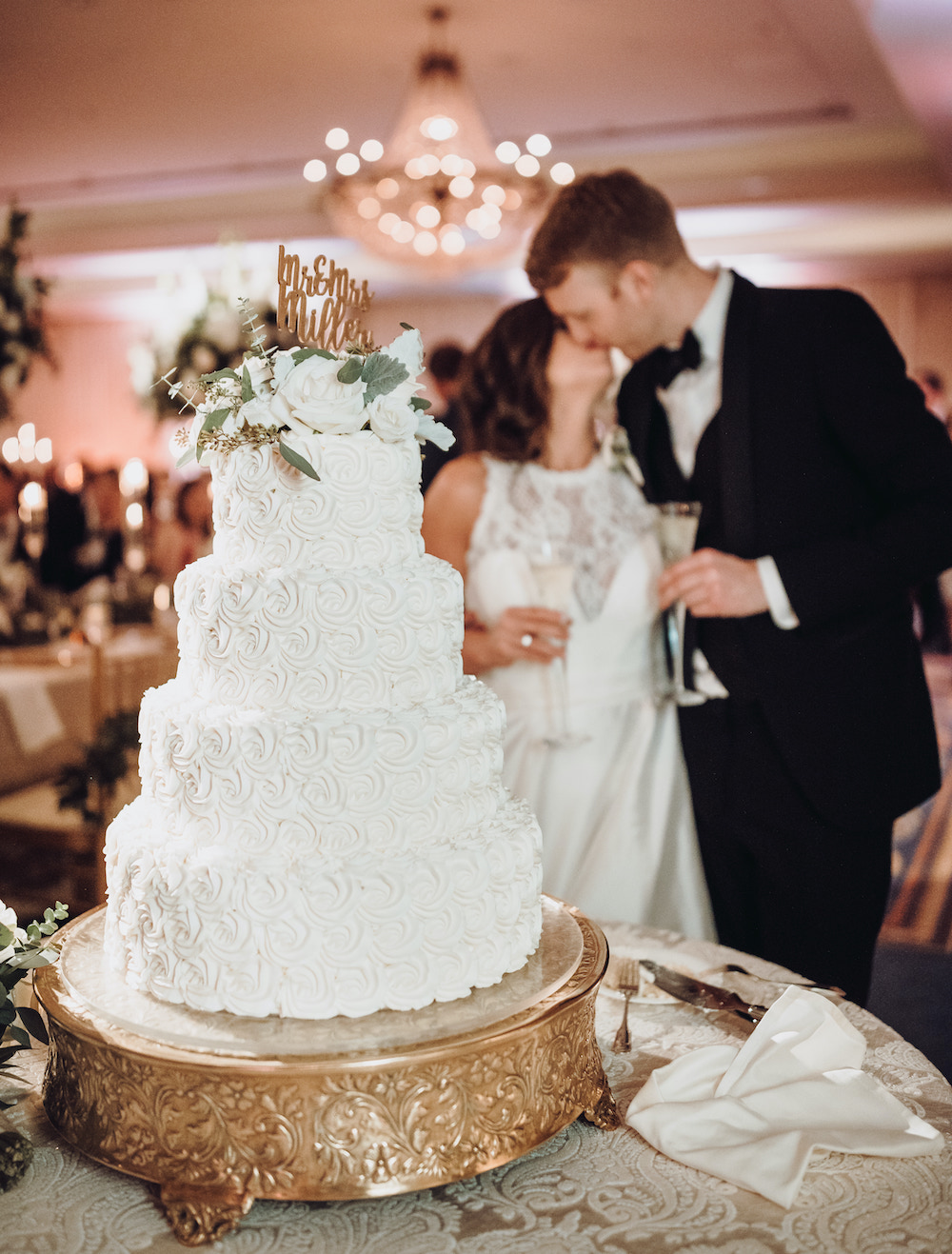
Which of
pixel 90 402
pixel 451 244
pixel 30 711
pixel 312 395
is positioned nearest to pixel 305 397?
pixel 312 395

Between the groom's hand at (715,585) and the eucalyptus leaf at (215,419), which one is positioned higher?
the eucalyptus leaf at (215,419)

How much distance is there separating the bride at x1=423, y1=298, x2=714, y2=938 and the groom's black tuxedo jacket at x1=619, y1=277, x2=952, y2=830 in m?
0.40

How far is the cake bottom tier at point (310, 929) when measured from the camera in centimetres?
164

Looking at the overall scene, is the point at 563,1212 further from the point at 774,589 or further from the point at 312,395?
the point at 774,589

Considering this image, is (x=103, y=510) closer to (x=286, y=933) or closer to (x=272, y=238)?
(x=272, y=238)

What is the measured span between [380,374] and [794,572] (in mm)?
1348

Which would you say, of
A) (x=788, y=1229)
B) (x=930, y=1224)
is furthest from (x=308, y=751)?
(x=930, y=1224)

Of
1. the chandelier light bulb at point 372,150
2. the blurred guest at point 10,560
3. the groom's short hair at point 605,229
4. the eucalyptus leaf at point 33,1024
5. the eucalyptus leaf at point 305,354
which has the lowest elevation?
the eucalyptus leaf at point 33,1024

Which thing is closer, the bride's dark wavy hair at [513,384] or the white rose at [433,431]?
the white rose at [433,431]

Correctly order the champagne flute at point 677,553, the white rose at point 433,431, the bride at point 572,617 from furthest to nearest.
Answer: the bride at point 572,617, the champagne flute at point 677,553, the white rose at point 433,431

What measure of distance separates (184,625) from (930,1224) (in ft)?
4.37

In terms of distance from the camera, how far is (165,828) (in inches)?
69.9

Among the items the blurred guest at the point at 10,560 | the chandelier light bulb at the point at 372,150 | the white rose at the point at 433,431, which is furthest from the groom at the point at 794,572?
the chandelier light bulb at the point at 372,150

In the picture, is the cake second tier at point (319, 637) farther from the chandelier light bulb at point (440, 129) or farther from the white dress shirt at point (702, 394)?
the chandelier light bulb at point (440, 129)
